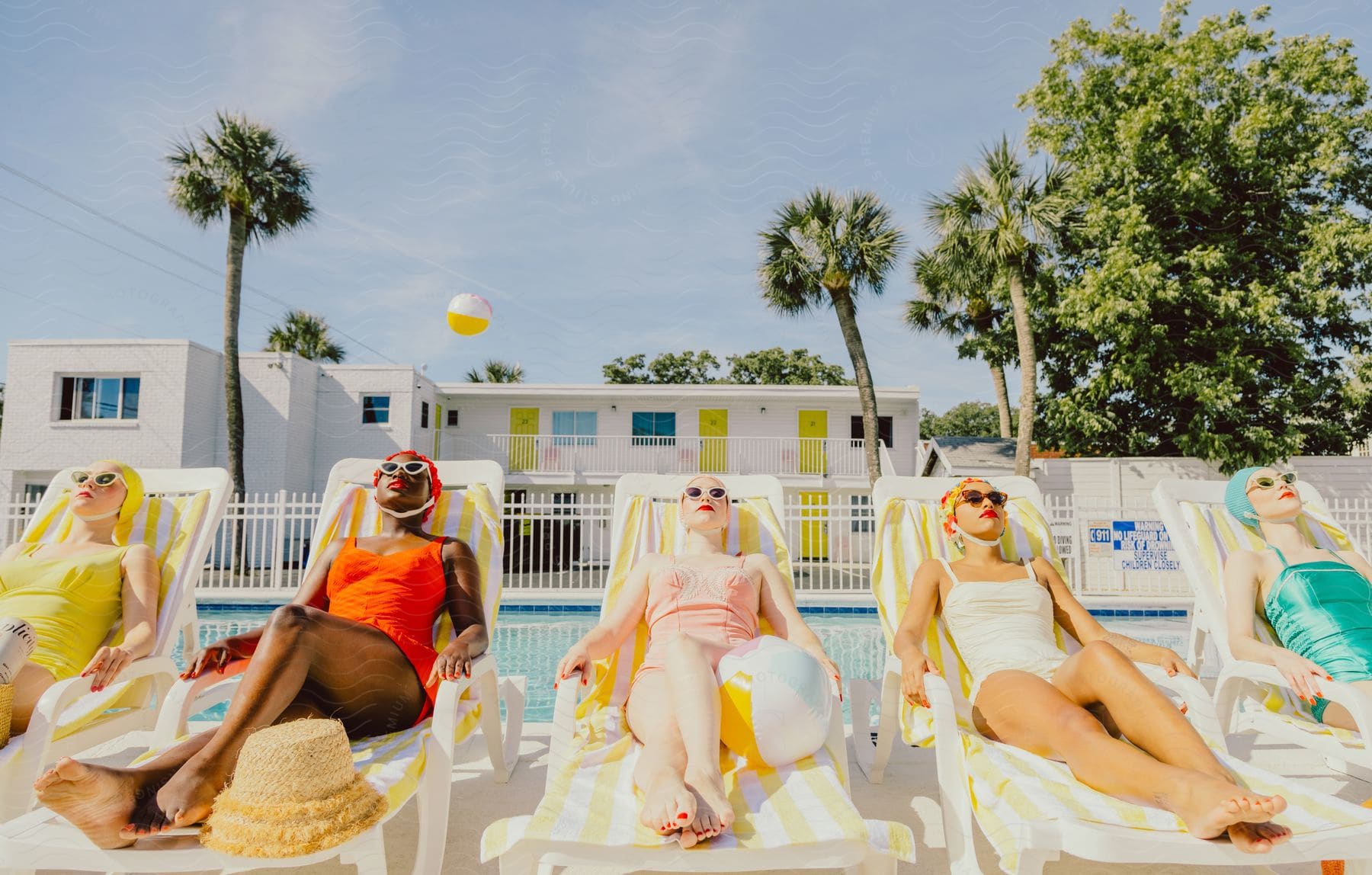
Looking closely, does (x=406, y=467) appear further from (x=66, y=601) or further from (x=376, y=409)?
(x=376, y=409)

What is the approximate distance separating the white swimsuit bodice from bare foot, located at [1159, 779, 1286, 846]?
0.75m

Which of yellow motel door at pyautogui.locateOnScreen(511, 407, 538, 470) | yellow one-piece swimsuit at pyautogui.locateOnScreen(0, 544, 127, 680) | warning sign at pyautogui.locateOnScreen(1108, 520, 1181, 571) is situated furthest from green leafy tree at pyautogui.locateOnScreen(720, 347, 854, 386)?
yellow one-piece swimsuit at pyautogui.locateOnScreen(0, 544, 127, 680)

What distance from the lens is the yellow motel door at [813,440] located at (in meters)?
17.2

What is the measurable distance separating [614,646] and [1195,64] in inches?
602

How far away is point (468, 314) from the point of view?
313 inches

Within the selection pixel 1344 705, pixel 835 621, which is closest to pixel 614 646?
pixel 1344 705

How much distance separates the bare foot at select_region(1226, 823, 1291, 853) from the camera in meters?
1.49


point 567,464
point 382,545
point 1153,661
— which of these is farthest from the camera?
point 567,464

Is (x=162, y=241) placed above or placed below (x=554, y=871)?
above

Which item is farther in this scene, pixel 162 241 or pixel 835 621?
pixel 162 241

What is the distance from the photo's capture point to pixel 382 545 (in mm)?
2678

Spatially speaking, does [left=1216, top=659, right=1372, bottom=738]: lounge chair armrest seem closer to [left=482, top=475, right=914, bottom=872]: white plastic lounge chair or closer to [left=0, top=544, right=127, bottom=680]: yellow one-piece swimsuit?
[left=482, top=475, right=914, bottom=872]: white plastic lounge chair

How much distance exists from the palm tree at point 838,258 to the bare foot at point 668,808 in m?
12.5

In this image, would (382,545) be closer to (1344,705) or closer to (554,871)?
(554,871)
